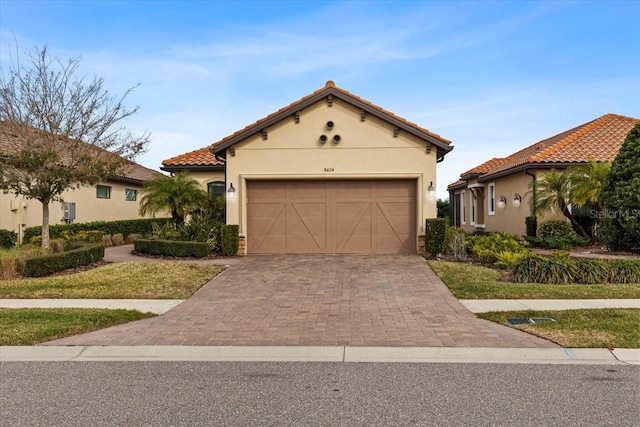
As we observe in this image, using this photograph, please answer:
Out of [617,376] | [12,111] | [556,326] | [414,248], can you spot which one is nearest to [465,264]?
[414,248]

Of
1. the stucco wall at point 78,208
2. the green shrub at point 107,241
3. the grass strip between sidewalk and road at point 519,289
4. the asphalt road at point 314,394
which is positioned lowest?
the asphalt road at point 314,394

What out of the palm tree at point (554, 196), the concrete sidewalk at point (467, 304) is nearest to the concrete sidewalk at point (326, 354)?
the concrete sidewalk at point (467, 304)

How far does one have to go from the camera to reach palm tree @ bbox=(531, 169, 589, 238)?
18086 mm

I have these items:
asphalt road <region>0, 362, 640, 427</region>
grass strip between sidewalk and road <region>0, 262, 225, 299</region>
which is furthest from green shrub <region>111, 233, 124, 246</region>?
asphalt road <region>0, 362, 640, 427</region>

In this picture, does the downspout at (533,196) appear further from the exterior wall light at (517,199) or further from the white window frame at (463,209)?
the white window frame at (463,209)

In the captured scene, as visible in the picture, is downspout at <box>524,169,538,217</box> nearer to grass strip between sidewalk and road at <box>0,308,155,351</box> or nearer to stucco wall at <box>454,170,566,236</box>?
stucco wall at <box>454,170,566,236</box>

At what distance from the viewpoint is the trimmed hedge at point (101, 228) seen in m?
19.0

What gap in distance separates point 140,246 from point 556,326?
1333cm

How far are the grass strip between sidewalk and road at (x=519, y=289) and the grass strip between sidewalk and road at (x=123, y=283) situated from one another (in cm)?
577

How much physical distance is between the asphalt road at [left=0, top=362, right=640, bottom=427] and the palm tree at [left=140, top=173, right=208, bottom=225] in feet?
40.9

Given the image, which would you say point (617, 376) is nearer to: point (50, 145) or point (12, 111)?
point (50, 145)

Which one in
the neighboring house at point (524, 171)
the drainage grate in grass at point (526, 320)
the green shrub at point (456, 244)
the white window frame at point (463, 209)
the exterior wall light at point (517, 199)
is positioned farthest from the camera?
the white window frame at point (463, 209)

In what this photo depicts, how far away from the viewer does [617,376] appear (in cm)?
569

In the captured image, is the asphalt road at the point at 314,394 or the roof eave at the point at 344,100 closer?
the asphalt road at the point at 314,394
